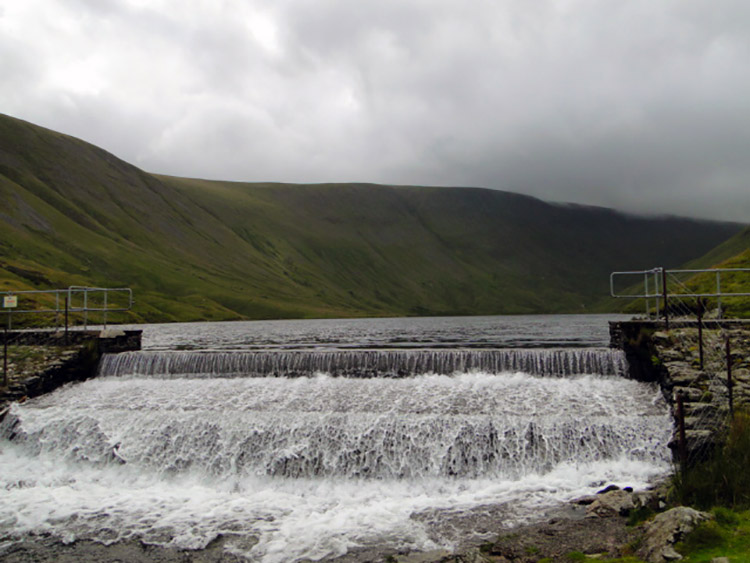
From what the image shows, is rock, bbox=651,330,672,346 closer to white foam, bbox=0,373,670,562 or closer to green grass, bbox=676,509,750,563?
white foam, bbox=0,373,670,562

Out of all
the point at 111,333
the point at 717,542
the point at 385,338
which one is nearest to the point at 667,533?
the point at 717,542

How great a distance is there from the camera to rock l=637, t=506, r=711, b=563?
10.2m

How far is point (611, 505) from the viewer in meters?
14.6

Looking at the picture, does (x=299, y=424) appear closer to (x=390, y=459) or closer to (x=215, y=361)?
(x=390, y=459)

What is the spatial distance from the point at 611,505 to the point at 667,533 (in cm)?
397

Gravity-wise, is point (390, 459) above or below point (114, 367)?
below

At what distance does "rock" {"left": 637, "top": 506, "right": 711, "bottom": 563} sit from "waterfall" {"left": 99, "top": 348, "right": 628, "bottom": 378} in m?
15.0

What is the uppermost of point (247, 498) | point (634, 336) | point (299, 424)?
point (634, 336)

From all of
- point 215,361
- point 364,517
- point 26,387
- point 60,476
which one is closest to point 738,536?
point 364,517

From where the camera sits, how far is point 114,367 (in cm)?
3147

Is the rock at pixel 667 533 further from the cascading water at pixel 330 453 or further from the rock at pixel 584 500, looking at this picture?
the cascading water at pixel 330 453

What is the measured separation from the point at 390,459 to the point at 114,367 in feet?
66.3

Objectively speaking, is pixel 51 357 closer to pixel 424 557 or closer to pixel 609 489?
pixel 424 557

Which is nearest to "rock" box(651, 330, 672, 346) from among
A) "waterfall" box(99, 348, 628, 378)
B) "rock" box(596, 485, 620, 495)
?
"waterfall" box(99, 348, 628, 378)
